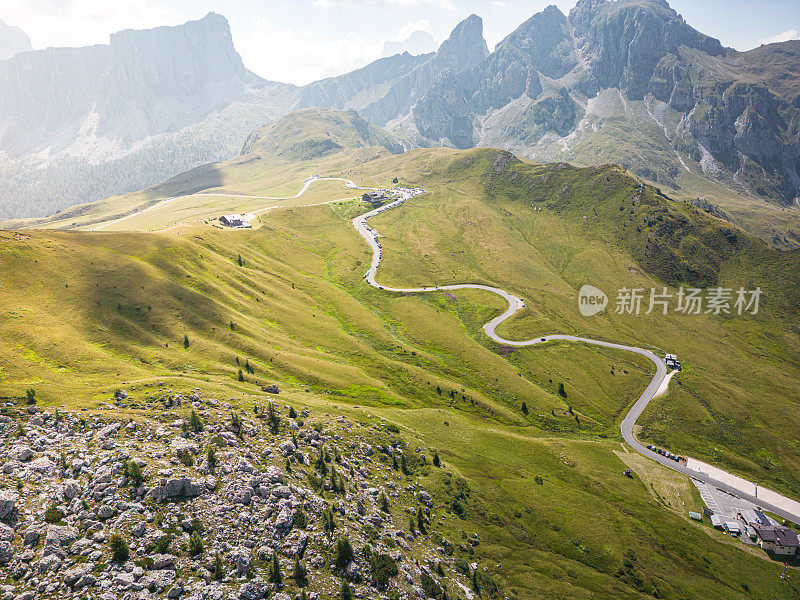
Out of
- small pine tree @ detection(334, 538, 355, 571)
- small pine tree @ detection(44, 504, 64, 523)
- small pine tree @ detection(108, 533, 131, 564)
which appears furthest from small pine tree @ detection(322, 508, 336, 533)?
small pine tree @ detection(44, 504, 64, 523)

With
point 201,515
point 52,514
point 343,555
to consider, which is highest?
point 52,514

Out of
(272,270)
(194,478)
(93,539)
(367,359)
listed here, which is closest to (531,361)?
(367,359)

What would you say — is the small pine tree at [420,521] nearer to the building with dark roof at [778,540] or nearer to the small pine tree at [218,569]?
the small pine tree at [218,569]

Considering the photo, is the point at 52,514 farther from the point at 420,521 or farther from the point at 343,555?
the point at 420,521

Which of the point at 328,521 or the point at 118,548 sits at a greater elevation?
the point at 118,548

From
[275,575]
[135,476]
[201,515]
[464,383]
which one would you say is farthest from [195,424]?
[464,383]

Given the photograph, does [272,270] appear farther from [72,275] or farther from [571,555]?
[571,555]

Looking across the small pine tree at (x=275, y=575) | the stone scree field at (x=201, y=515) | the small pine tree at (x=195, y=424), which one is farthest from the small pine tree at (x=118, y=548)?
the small pine tree at (x=195, y=424)

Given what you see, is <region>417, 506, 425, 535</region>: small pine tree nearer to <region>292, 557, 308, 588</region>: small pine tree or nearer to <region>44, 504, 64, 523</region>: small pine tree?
<region>292, 557, 308, 588</region>: small pine tree
